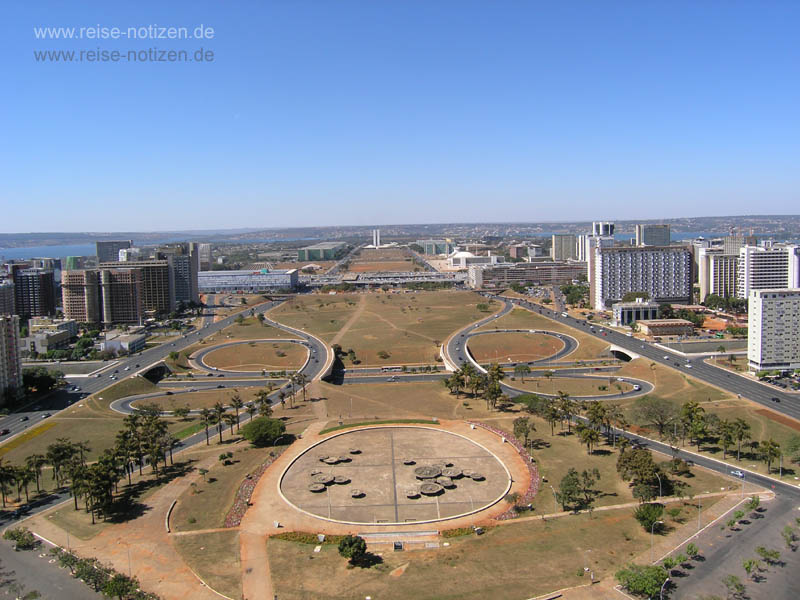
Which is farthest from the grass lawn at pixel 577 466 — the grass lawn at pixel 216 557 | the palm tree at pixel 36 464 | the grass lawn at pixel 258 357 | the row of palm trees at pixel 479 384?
the grass lawn at pixel 258 357

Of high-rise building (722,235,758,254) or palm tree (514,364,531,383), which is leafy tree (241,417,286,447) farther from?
high-rise building (722,235,758,254)

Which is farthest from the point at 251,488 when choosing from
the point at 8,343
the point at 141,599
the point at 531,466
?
the point at 8,343

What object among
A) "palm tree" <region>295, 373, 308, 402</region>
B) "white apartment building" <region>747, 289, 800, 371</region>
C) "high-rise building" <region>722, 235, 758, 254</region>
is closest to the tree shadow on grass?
"palm tree" <region>295, 373, 308, 402</region>

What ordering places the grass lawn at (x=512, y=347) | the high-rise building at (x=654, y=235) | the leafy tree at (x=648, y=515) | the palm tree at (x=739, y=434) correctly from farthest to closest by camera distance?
the high-rise building at (x=654, y=235)
the grass lawn at (x=512, y=347)
the palm tree at (x=739, y=434)
the leafy tree at (x=648, y=515)

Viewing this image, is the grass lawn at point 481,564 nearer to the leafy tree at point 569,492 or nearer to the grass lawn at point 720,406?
the leafy tree at point 569,492

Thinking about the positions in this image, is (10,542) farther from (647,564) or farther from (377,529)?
(647,564)
